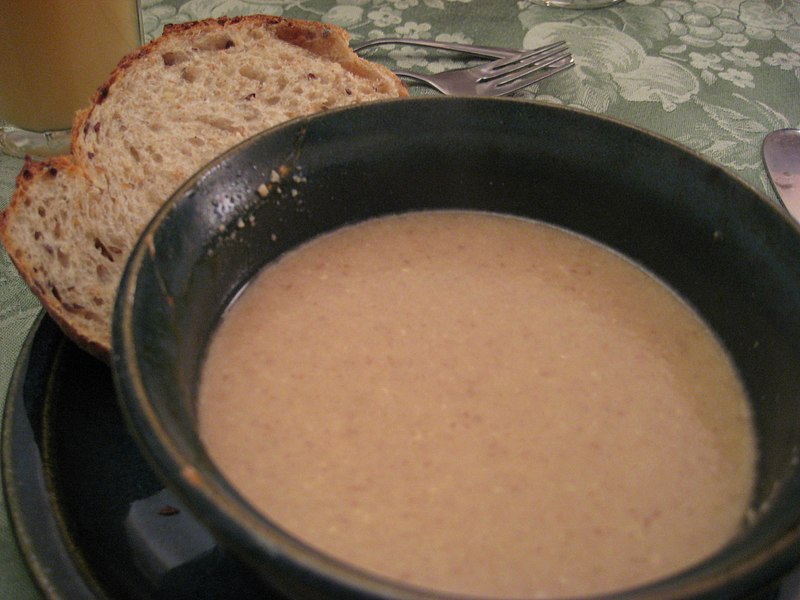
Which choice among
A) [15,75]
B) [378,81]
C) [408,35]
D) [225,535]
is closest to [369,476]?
[225,535]

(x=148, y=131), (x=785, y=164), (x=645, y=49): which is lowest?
(x=785, y=164)

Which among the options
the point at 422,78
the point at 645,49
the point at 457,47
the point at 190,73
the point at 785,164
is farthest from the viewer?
the point at 645,49

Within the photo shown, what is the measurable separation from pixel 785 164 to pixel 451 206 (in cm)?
90

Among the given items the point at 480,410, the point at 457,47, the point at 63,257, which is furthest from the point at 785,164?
the point at 63,257

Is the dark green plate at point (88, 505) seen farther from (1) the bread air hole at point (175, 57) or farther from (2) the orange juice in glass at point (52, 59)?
(2) the orange juice in glass at point (52, 59)

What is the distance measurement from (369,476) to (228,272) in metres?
0.41

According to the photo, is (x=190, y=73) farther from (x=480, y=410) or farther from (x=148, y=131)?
(x=480, y=410)

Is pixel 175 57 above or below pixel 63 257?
above

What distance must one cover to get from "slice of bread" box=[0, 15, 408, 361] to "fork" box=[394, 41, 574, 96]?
383 millimetres

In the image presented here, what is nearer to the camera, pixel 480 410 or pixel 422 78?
pixel 480 410

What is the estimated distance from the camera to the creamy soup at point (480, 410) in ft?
3.05

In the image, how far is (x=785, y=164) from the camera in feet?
6.02

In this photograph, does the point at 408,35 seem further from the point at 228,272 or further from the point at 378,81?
the point at 228,272

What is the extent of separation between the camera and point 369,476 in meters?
0.99
